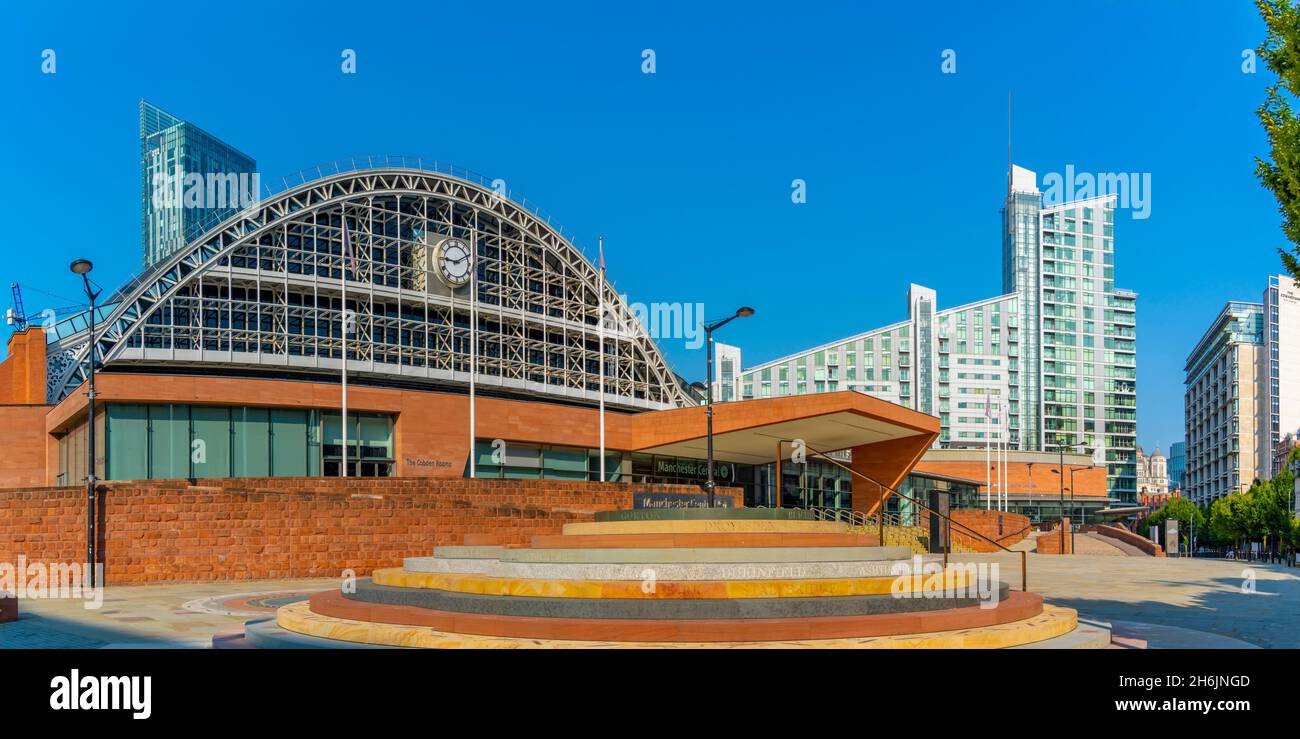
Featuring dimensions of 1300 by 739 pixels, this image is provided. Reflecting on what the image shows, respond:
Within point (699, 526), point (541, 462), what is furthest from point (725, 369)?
point (699, 526)

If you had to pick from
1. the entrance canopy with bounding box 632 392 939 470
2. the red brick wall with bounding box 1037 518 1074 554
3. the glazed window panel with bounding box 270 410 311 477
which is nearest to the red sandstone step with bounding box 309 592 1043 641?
the glazed window panel with bounding box 270 410 311 477

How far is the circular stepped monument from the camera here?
39.1ft

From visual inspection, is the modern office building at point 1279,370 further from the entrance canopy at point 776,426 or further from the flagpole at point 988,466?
the entrance canopy at point 776,426

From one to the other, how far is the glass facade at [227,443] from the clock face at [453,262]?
1882cm

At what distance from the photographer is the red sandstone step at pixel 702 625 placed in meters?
11.7

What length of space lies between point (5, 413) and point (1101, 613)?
53.6 metres

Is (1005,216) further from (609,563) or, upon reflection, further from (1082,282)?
(609,563)

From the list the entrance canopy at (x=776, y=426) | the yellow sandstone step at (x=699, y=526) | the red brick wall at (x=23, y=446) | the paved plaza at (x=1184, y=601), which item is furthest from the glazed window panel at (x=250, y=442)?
the yellow sandstone step at (x=699, y=526)

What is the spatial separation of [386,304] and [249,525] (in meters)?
35.9

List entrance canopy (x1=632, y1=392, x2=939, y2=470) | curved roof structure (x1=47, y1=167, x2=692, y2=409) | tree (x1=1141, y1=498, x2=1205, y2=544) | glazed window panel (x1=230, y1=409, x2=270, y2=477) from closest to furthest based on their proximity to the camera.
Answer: glazed window panel (x1=230, y1=409, x2=270, y2=477)
entrance canopy (x1=632, y1=392, x2=939, y2=470)
curved roof structure (x1=47, y1=167, x2=692, y2=409)
tree (x1=1141, y1=498, x2=1205, y2=544)

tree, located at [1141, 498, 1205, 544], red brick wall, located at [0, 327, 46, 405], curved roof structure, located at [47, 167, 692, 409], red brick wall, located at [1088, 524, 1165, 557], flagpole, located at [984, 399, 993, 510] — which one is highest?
curved roof structure, located at [47, 167, 692, 409]

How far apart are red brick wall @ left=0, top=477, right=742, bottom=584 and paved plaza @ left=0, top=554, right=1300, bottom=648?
2.88ft

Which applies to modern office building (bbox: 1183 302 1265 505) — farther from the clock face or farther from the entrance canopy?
the clock face

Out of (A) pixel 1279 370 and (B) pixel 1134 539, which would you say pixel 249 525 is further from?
(A) pixel 1279 370
